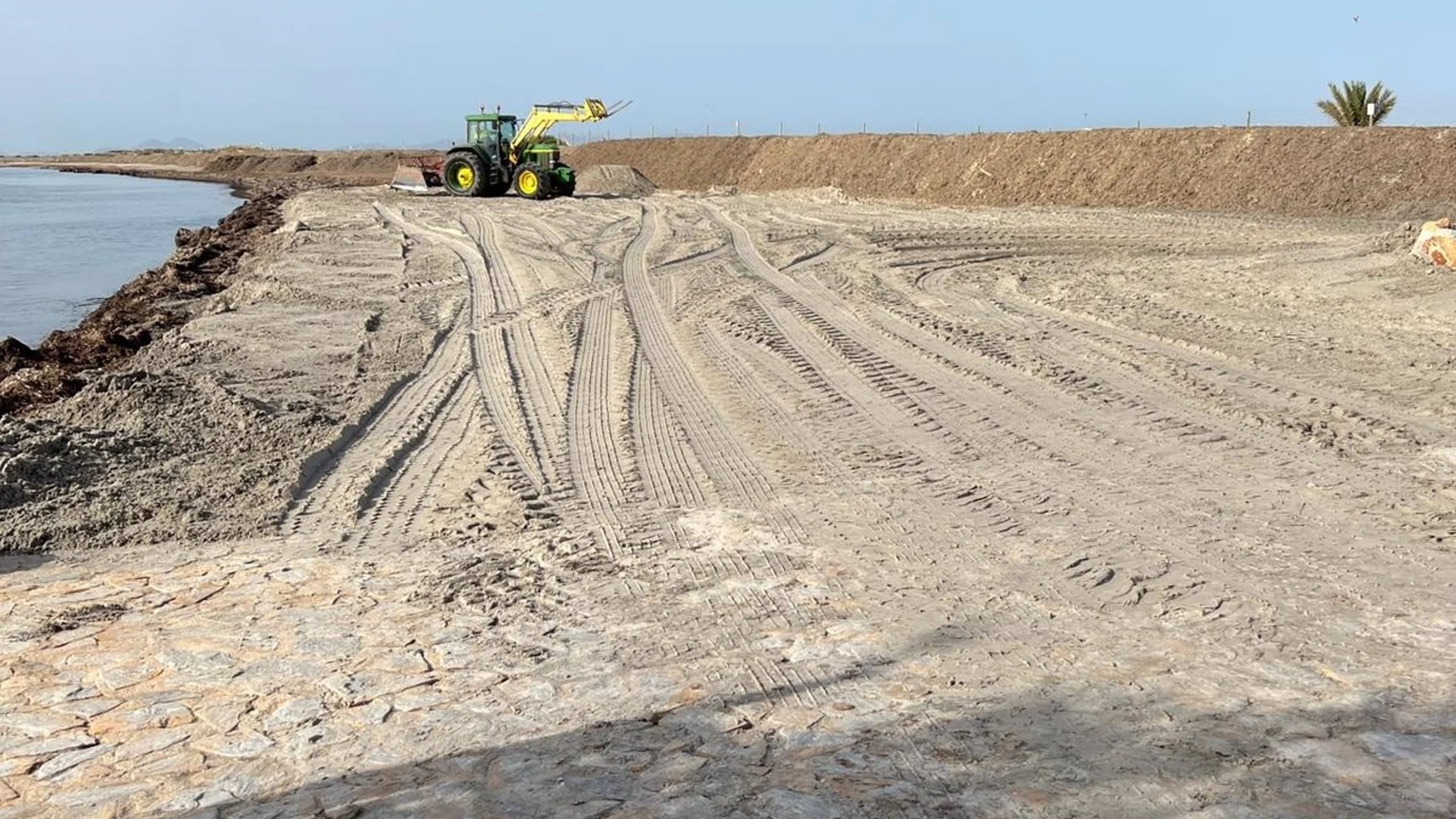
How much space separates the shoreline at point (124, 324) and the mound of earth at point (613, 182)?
12.7 meters

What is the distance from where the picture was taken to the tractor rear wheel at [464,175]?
3309 centimetres

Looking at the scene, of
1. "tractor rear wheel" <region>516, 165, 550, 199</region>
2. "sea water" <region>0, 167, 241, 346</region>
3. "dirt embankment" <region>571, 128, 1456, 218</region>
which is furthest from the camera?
"tractor rear wheel" <region>516, 165, 550, 199</region>

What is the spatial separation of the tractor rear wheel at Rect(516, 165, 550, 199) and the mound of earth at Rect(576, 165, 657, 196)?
20.6ft

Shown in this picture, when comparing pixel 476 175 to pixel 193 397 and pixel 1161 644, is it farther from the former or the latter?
pixel 1161 644

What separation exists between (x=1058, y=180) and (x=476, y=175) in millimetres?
15690

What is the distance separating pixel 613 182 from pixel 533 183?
8.18 m

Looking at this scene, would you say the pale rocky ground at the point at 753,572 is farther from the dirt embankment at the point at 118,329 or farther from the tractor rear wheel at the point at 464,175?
the tractor rear wheel at the point at 464,175

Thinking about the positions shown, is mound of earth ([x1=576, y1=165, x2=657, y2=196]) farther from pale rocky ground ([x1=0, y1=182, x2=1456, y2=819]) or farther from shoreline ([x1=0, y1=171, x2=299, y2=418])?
pale rocky ground ([x1=0, y1=182, x2=1456, y2=819])

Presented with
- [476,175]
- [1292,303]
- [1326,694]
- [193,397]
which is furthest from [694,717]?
[476,175]

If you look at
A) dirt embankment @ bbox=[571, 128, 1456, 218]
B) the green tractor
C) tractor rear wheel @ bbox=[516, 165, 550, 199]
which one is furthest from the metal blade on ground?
dirt embankment @ bbox=[571, 128, 1456, 218]

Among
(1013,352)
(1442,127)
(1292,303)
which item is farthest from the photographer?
(1442,127)

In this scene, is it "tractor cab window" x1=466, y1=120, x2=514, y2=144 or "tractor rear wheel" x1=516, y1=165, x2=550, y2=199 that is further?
"tractor cab window" x1=466, y1=120, x2=514, y2=144

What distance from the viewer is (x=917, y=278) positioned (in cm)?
1544

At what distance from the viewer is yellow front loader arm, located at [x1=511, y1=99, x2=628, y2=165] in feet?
109
